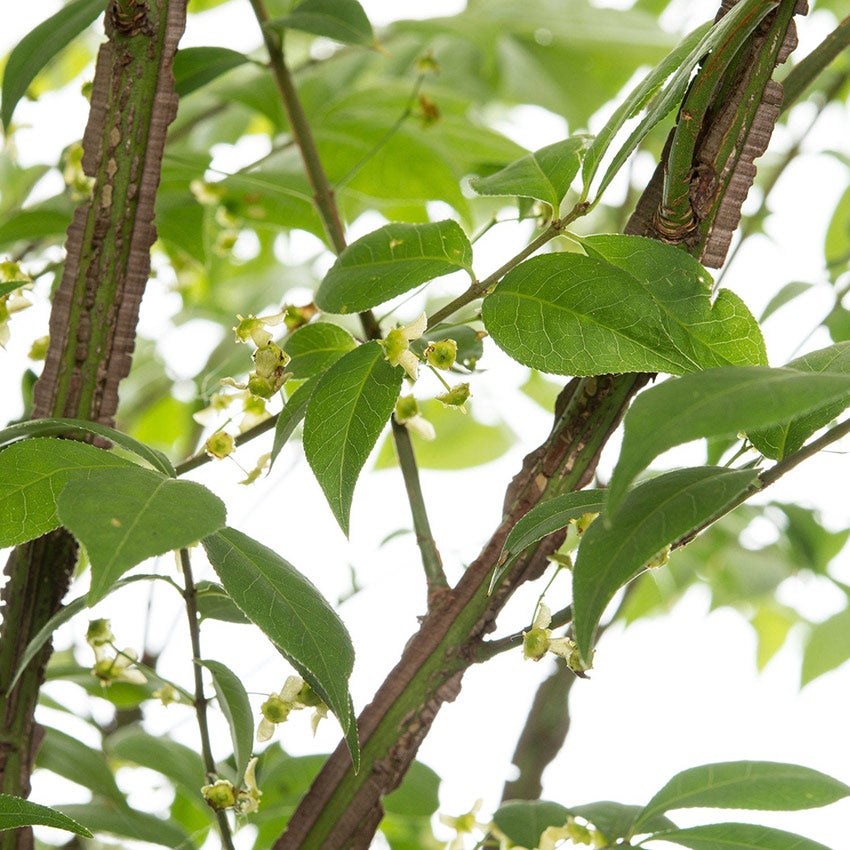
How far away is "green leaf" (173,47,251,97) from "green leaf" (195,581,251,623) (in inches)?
10.3

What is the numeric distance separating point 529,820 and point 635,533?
10.0 inches

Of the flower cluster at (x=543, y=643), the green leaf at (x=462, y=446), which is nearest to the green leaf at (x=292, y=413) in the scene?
the flower cluster at (x=543, y=643)

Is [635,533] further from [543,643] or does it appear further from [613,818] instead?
[613,818]

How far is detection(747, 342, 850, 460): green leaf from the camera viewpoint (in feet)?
1.21

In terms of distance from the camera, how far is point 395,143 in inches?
28.5

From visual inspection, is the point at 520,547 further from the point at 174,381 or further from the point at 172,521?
the point at 174,381

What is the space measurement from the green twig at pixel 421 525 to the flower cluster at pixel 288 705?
0.24 feet

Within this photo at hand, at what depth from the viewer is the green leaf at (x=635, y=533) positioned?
1.02 feet

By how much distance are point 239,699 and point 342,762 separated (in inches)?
2.0

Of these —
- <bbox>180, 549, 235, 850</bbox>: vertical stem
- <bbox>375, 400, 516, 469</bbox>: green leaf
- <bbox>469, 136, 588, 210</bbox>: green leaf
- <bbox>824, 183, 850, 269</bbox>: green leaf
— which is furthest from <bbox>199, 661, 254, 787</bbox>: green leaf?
<bbox>824, 183, 850, 269</bbox>: green leaf

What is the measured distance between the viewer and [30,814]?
15.0 inches

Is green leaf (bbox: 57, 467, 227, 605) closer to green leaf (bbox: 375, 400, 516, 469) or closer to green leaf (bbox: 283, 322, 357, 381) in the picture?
green leaf (bbox: 283, 322, 357, 381)

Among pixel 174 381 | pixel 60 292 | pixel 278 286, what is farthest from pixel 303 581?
pixel 174 381

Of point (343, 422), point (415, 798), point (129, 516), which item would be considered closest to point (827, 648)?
point (415, 798)
